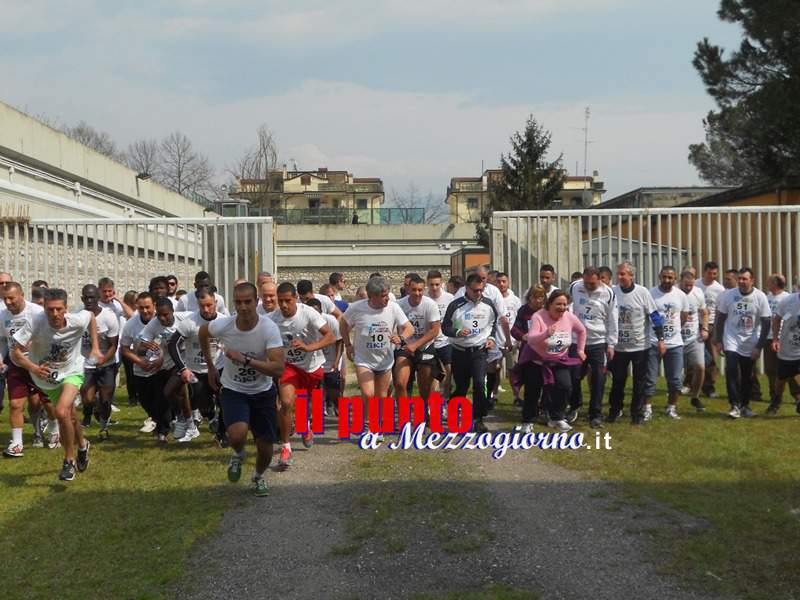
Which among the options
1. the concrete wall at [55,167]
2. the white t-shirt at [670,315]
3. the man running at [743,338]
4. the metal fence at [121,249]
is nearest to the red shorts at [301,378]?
the white t-shirt at [670,315]

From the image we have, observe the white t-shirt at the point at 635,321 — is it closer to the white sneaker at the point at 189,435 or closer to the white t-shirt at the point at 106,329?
the white sneaker at the point at 189,435

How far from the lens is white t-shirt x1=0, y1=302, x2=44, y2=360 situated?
919 centimetres

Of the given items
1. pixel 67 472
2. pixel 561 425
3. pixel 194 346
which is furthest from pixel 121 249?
pixel 561 425

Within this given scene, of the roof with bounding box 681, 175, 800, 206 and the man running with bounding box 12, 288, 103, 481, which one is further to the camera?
the roof with bounding box 681, 175, 800, 206

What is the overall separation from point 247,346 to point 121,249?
31.5 ft

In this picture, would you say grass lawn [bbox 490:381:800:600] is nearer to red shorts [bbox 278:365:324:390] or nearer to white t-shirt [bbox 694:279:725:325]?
white t-shirt [bbox 694:279:725:325]

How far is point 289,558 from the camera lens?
584 centimetres

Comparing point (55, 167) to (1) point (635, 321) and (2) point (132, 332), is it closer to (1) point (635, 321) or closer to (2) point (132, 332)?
(2) point (132, 332)

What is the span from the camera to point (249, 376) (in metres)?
7.42

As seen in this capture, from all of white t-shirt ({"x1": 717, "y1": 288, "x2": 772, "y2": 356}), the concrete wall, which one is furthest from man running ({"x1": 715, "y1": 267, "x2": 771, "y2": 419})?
the concrete wall

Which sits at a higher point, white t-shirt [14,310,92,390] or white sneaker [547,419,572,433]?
white t-shirt [14,310,92,390]

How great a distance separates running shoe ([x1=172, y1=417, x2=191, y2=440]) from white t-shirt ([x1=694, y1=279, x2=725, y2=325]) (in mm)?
7534

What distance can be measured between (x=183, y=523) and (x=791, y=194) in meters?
15.4

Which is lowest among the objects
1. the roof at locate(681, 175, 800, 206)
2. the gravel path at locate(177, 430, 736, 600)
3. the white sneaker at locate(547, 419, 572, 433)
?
the gravel path at locate(177, 430, 736, 600)
